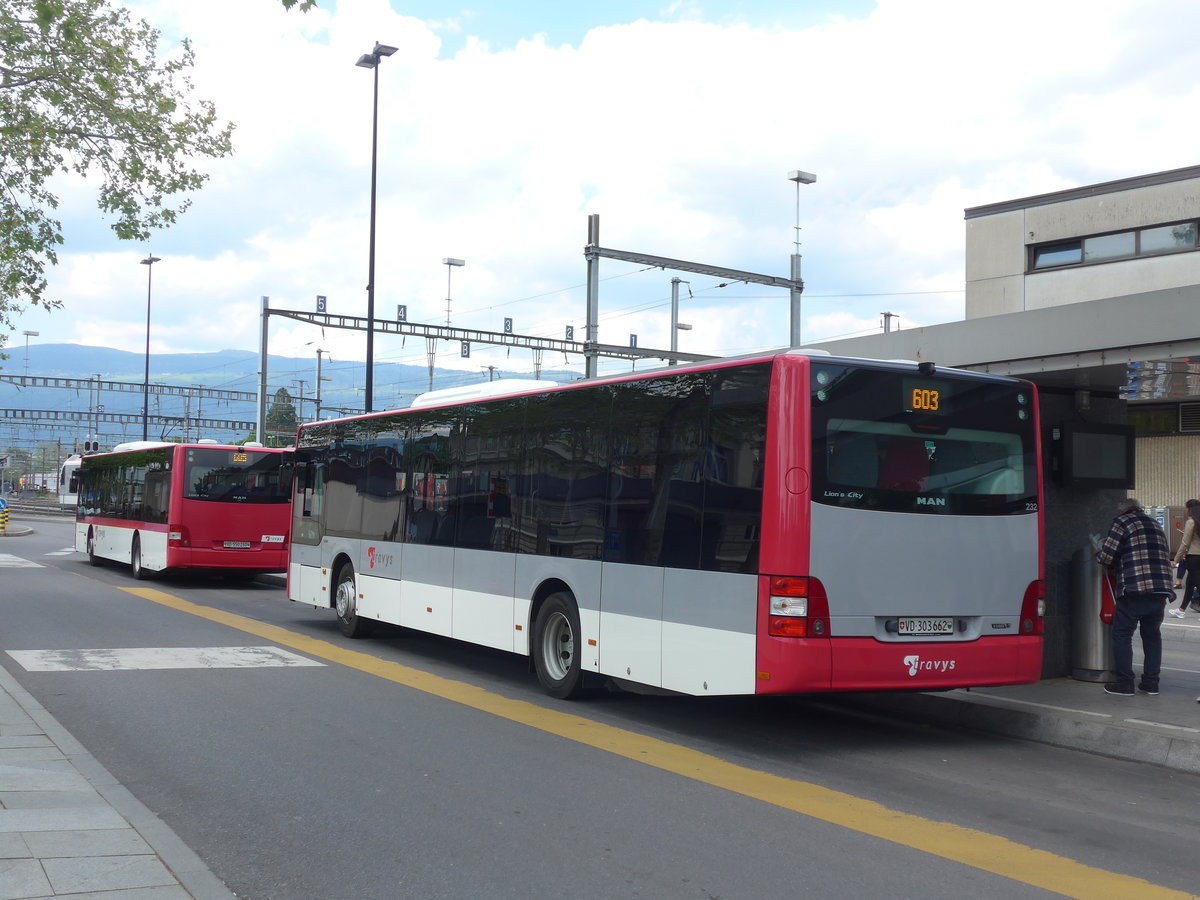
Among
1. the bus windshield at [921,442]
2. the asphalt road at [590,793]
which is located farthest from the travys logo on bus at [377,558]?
the bus windshield at [921,442]

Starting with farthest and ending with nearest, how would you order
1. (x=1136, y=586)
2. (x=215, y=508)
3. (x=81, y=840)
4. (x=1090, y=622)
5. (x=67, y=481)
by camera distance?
(x=67, y=481) → (x=215, y=508) → (x=1090, y=622) → (x=1136, y=586) → (x=81, y=840)

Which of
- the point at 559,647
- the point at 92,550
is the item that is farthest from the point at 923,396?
the point at 92,550

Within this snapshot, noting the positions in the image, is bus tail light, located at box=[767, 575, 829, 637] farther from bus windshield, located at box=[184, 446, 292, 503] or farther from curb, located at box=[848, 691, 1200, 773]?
bus windshield, located at box=[184, 446, 292, 503]

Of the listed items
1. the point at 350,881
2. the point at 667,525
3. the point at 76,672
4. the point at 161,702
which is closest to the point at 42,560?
the point at 76,672

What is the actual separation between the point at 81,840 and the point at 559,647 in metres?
5.65

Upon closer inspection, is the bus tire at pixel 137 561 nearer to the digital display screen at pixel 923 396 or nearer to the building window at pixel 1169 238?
the digital display screen at pixel 923 396

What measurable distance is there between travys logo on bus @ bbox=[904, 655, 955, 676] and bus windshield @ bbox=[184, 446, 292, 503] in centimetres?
1740

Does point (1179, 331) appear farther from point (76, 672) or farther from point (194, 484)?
point (194, 484)

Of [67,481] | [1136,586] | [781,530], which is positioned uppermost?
[67,481]

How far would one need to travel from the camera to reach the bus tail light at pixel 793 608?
8078 millimetres

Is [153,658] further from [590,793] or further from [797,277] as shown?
[797,277]

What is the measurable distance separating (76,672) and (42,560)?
69.5 feet

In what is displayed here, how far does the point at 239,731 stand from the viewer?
873 cm

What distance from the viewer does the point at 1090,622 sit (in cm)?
1100
